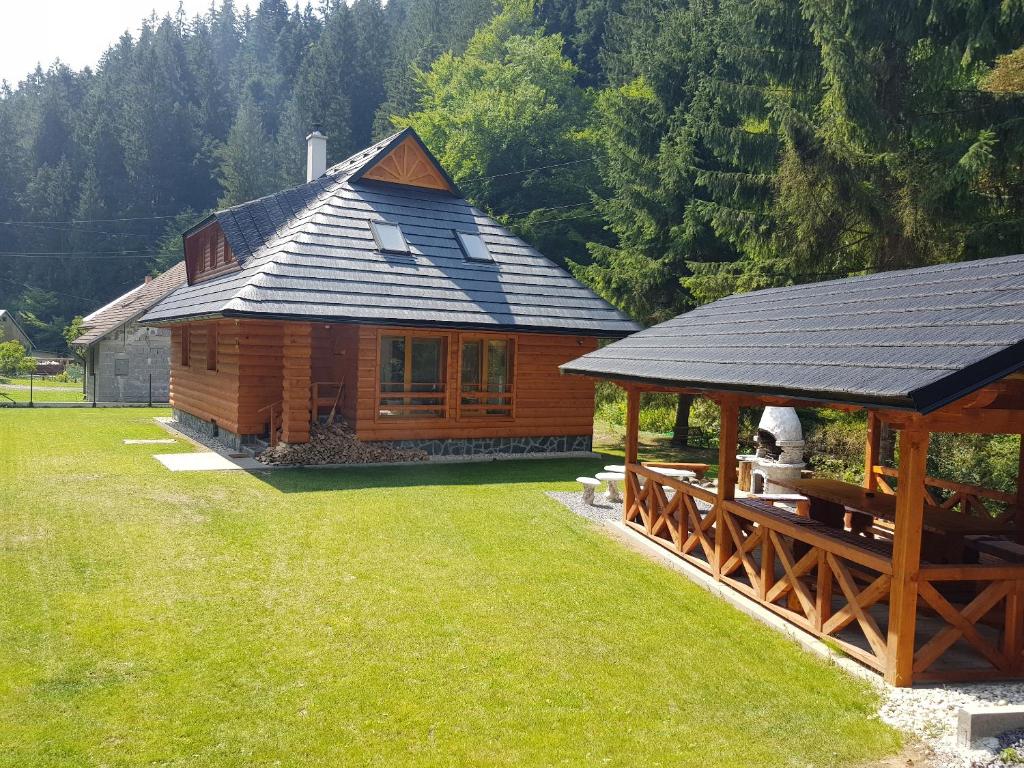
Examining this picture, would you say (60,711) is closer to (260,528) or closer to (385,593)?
(385,593)

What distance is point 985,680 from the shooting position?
18.1 feet

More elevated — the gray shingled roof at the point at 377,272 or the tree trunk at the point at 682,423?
the gray shingled roof at the point at 377,272

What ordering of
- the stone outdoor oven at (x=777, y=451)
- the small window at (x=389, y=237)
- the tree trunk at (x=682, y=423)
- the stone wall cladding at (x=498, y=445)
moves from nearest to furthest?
the stone outdoor oven at (x=777, y=451) < the stone wall cladding at (x=498, y=445) < the small window at (x=389, y=237) < the tree trunk at (x=682, y=423)

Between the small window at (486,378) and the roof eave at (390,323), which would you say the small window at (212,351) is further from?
the small window at (486,378)

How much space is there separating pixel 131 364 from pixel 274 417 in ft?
51.5

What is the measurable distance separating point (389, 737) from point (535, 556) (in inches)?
165

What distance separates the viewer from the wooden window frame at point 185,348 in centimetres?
1986

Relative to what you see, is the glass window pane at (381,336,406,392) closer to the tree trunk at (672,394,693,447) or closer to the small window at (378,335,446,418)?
the small window at (378,335,446,418)

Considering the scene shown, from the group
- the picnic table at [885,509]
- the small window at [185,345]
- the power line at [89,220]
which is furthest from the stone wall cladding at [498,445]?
the power line at [89,220]

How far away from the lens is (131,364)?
1088 inches

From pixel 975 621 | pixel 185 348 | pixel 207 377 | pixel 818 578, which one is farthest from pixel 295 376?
pixel 975 621

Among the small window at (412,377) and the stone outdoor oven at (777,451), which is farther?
the small window at (412,377)

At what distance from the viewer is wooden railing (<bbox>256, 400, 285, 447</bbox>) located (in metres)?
14.7

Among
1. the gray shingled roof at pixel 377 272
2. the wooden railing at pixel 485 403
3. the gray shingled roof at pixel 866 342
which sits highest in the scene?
the gray shingled roof at pixel 377 272
